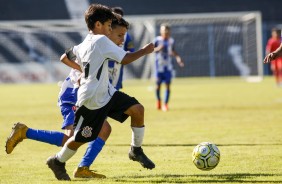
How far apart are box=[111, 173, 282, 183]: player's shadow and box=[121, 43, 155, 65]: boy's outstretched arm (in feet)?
3.97

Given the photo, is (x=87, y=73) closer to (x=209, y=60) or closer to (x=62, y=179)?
(x=62, y=179)

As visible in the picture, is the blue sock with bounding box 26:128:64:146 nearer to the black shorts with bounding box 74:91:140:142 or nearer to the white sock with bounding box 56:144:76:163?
the white sock with bounding box 56:144:76:163

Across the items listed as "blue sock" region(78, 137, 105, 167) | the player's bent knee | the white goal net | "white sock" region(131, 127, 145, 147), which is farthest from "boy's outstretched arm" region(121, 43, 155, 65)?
the white goal net

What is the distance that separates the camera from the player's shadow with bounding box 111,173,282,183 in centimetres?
682

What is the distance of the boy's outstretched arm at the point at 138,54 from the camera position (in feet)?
21.7

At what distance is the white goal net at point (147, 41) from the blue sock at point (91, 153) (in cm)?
2873

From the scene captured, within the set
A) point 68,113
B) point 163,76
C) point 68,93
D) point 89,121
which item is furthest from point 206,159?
point 163,76

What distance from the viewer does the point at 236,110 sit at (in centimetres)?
1720

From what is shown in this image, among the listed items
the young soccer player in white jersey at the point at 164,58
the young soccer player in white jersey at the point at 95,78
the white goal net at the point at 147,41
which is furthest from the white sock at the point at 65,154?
the white goal net at the point at 147,41

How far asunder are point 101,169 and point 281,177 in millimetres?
2109

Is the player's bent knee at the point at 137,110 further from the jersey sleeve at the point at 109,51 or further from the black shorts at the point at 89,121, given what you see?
the jersey sleeve at the point at 109,51

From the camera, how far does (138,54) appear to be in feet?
21.8

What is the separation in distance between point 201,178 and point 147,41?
30.8 metres

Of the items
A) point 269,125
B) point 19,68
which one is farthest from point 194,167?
point 19,68
